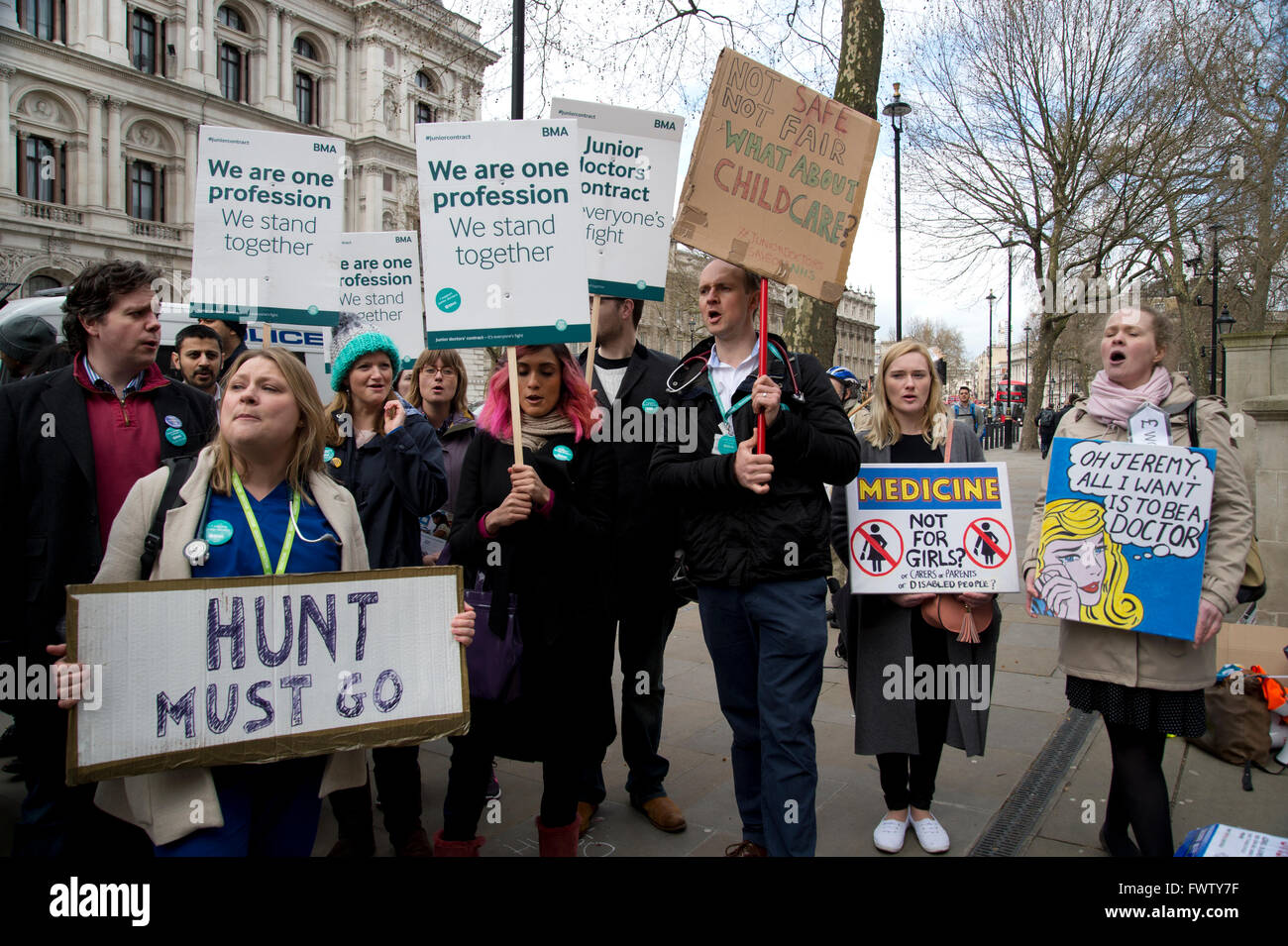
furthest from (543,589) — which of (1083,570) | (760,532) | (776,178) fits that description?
(1083,570)

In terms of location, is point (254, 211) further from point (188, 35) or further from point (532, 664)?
point (188, 35)

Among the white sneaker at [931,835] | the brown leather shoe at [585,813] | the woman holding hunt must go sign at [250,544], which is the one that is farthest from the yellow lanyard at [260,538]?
the white sneaker at [931,835]

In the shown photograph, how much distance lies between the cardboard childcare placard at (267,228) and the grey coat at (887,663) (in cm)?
280

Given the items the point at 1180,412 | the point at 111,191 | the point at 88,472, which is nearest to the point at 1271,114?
the point at 1180,412

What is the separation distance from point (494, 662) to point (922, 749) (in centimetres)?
187

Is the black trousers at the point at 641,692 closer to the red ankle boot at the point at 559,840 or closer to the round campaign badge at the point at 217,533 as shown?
the red ankle boot at the point at 559,840

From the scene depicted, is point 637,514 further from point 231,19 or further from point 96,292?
point 231,19

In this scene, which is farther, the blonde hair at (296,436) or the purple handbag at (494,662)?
the purple handbag at (494,662)

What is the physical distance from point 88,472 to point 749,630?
2.35 m

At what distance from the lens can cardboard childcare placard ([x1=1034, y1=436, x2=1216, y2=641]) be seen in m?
2.99

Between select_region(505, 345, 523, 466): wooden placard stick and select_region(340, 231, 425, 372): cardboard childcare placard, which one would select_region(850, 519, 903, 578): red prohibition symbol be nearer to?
select_region(505, 345, 523, 466): wooden placard stick

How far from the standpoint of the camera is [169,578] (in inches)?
88.3

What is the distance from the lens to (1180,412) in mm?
3102

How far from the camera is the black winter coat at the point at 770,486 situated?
3088 mm
